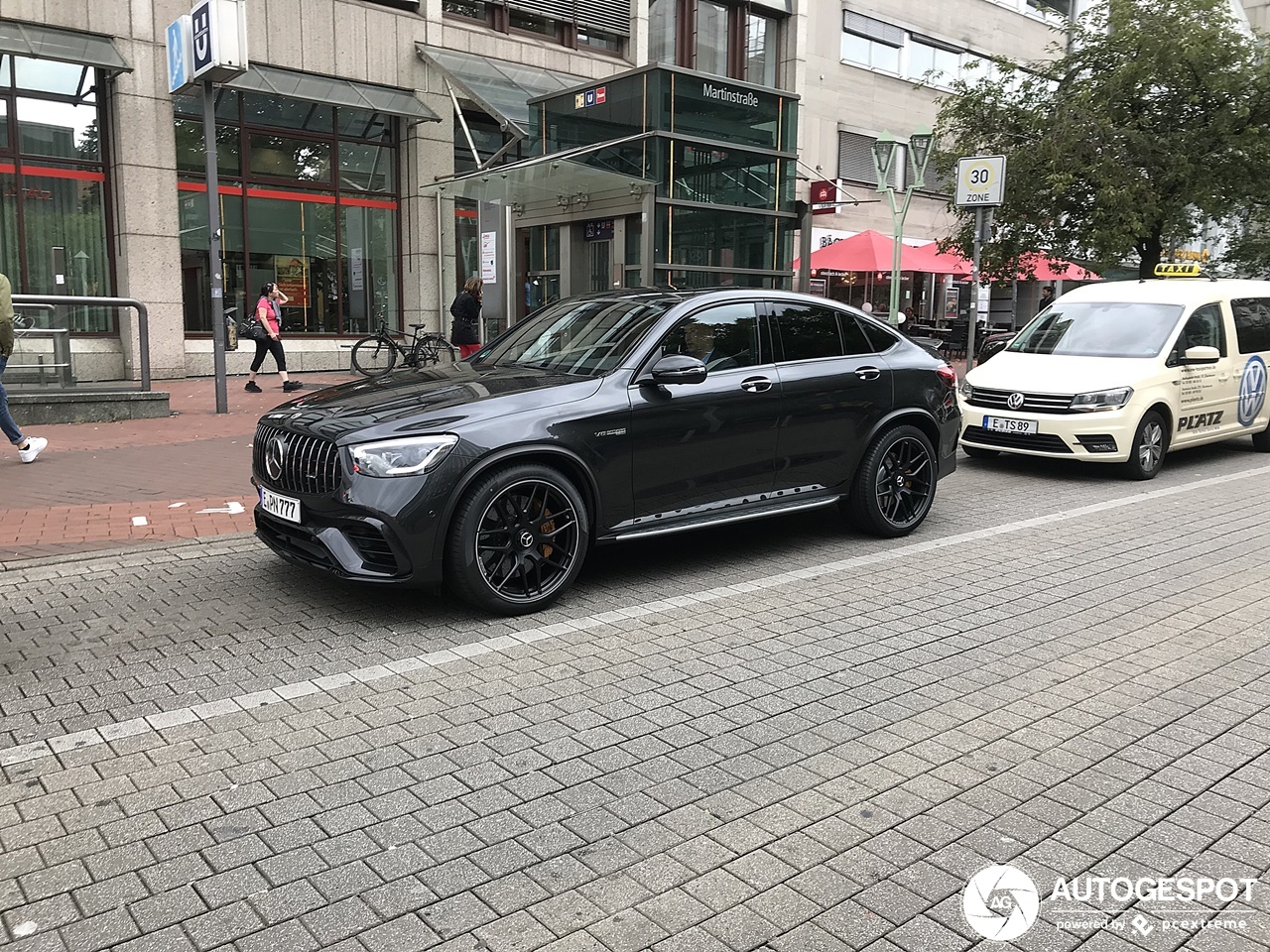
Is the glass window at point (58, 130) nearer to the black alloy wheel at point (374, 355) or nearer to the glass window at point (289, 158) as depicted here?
the glass window at point (289, 158)

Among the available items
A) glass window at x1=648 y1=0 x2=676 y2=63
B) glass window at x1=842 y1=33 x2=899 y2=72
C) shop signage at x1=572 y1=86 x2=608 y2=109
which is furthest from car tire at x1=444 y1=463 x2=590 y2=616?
glass window at x1=842 y1=33 x2=899 y2=72

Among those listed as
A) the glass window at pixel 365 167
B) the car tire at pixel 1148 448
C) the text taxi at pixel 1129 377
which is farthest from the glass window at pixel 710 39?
the car tire at pixel 1148 448

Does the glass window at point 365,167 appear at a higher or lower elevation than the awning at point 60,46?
lower

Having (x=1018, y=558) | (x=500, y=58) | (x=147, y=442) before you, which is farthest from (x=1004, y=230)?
(x=147, y=442)

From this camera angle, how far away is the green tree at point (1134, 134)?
1670cm

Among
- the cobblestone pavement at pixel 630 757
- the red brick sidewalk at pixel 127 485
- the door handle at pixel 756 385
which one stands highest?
the door handle at pixel 756 385

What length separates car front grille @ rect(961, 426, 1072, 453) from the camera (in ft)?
32.0

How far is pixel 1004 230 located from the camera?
60.1 ft

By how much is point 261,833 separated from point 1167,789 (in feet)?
9.85

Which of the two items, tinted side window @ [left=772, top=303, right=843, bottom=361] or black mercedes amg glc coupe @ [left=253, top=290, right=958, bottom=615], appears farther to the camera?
tinted side window @ [left=772, top=303, right=843, bottom=361]

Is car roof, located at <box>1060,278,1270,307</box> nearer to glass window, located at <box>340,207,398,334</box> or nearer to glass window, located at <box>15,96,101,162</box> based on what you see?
glass window, located at <box>340,207,398,334</box>

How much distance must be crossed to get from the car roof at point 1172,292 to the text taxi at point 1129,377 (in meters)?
0.02

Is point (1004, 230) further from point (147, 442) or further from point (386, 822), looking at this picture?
point (386, 822)

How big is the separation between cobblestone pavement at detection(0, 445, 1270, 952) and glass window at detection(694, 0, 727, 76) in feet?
68.9
